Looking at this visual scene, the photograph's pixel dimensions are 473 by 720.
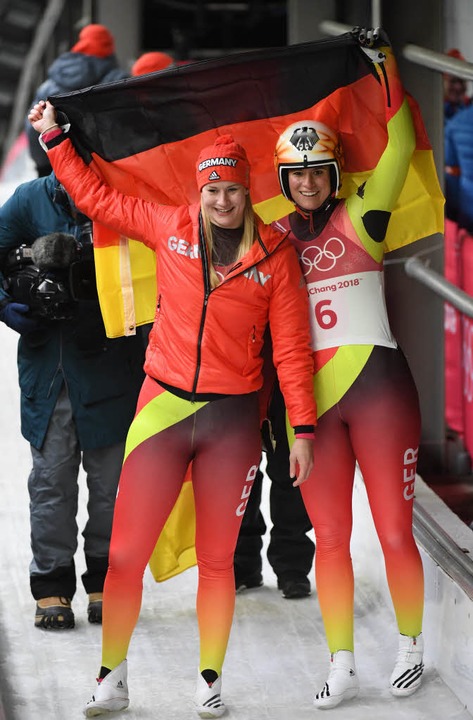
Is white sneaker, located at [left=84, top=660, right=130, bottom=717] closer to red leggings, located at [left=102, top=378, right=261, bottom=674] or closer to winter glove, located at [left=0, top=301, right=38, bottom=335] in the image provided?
red leggings, located at [left=102, top=378, right=261, bottom=674]

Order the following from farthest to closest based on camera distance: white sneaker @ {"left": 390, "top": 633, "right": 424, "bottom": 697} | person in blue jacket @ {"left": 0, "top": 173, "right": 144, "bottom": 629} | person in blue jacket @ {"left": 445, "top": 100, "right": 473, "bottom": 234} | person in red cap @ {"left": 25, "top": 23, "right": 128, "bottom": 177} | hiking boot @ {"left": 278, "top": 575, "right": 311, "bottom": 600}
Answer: person in red cap @ {"left": 25, "top": 23, "right": 128, "bottom": 177}
person in blue jacket @ {"left": 445, "top": 100, "right": 473, "bottom": 234}
hiking boot @ {"left": 278, "top": 575, "right": 311, "bottom": 600}
person in blue jacket @ {"left": 0, "top": 173, "right": 144, "bottom": 629}
white sneaker @ {"left": 390, "top": 633, "right": 424, "bottom": 697}

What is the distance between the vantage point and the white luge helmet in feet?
10.7

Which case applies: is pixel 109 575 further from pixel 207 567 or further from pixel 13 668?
pixel 13 668

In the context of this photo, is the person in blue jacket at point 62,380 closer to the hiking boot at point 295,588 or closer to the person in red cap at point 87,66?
the hiking boot at point 295,588

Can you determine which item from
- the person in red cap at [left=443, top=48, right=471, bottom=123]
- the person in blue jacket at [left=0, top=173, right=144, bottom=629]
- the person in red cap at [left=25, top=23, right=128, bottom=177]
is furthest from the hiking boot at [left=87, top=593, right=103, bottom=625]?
the person in red cap at [left=25, top=23, right=128, bottom=177]

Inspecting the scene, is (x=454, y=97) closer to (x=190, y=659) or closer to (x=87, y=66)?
(x=87, y=66)

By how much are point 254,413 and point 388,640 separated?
0.98 m

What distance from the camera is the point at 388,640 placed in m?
3.85

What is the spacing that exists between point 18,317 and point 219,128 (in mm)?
804

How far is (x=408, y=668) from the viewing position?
11.2ft

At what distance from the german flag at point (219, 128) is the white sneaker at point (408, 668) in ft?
3.54

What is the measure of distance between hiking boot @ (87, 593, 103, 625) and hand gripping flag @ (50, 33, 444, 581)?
898 mm

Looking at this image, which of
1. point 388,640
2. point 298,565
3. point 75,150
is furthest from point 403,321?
point 75,150

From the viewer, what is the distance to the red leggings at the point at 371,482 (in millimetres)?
3305
